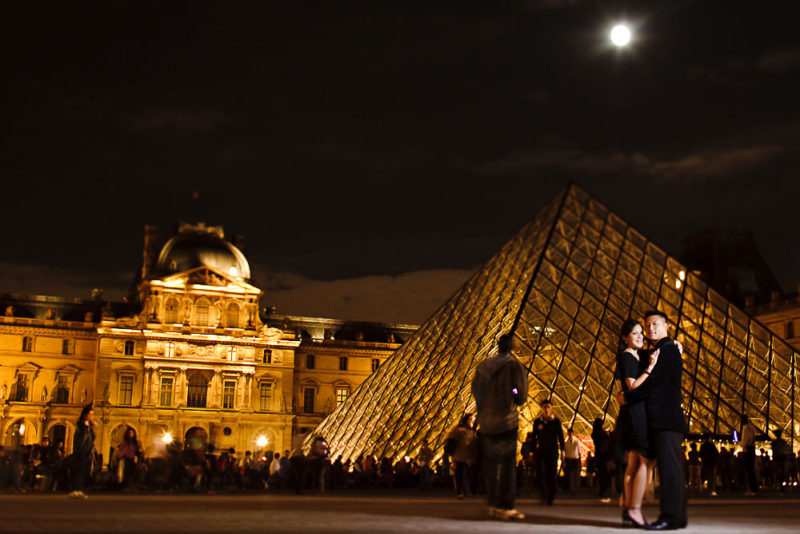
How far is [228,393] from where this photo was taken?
5662cm

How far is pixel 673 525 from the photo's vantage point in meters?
6.20

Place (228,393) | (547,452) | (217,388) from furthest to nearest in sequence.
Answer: (228,393)
(217,388)
(547,452)

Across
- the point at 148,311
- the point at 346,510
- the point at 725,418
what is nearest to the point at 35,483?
the point at 346,510

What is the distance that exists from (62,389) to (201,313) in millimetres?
8853

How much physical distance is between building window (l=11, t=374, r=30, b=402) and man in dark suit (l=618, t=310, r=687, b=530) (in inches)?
2055

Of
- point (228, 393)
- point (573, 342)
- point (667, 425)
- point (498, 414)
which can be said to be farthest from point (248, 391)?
point (667, 425)

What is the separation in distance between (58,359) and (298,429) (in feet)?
49.5

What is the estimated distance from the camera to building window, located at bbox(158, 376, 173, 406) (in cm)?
5484

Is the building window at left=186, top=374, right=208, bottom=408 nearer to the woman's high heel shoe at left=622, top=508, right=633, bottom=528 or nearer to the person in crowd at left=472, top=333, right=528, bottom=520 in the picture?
the person in crowd at left=472, top=333, right=528, bottom=520

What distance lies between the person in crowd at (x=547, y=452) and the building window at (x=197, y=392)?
46.7 m

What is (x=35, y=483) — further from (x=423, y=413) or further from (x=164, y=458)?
(x=423, y=413)

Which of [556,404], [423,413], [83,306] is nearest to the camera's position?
[556,404]

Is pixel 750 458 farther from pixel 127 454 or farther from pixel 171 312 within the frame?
pixel 171 312

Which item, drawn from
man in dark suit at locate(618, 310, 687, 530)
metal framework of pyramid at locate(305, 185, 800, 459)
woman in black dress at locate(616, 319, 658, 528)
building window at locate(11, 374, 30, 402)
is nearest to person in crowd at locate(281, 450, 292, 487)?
metal framework of pyramid at locate(305, 185, 800, 459)
